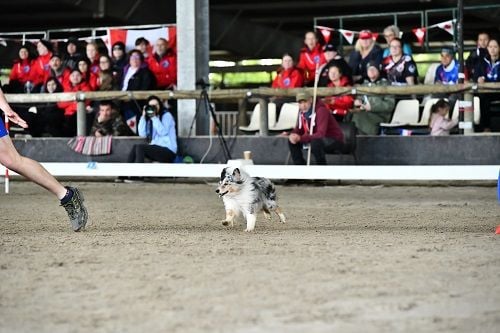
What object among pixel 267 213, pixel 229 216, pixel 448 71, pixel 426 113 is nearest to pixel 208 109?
pixel 426 113

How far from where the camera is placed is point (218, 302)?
499cm

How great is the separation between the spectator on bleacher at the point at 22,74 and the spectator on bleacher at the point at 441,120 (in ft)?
20.9

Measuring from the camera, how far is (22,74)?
1702 cm

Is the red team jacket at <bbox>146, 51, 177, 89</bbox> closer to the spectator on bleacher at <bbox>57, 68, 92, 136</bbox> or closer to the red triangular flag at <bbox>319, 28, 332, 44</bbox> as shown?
the spectator on bleacher at <bbox>57, 68, 92, 136</bbox>

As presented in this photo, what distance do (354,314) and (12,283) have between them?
191cm

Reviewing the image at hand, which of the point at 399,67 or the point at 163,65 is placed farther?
the point at 163,65

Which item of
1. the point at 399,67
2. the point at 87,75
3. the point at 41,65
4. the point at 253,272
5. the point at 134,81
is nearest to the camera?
the point at 253,272

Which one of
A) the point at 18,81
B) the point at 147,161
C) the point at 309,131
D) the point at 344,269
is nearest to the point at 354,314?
the point at 344,269

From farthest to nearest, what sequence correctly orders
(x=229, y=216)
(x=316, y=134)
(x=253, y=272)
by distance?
(x=316, y=134)
(x=229, y=216)
(x=253, y=272)

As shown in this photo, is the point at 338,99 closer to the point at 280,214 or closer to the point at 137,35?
the point at 137,35

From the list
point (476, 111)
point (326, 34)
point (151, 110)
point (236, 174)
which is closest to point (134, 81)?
point (151, 110)

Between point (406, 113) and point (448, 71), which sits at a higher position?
point (448, 71)

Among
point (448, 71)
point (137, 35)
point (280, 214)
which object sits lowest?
point (280, 214)

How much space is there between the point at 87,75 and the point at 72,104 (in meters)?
0.56
